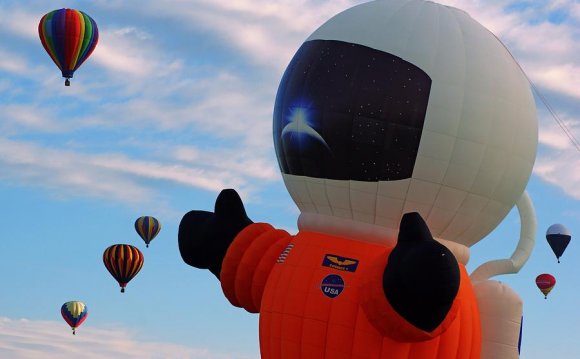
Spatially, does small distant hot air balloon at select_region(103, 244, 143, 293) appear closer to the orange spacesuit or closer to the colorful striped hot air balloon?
the colorful striped hot air balloon

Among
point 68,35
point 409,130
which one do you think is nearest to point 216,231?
point 409,130

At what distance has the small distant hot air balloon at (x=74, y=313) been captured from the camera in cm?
3488

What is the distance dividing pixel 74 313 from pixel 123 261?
4.59 meters

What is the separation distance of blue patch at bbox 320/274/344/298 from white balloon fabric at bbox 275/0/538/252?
68 cm

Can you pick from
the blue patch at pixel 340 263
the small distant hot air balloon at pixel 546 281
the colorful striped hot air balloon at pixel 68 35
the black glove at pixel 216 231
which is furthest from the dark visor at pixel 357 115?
the small distant hot air balloon at pixel 546 281

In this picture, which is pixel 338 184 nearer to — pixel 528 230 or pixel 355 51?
pixel 355 51

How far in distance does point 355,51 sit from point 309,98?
82cm

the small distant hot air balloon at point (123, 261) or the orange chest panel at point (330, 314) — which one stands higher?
the small distant hot air balloon at point (123, 261)

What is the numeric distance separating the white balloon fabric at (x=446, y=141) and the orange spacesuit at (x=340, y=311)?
0.40m

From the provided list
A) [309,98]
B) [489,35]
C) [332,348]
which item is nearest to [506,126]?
[489,35]

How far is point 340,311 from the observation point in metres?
13.5

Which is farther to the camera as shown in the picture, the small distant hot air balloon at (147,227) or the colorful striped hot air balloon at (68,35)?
the small distant hot air balloon at (147,227)

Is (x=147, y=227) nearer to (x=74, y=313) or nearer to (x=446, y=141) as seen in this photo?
(x=74, y=313)

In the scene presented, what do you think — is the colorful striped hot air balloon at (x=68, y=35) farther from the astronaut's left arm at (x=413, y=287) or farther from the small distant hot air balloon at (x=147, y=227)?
the astronaut's left arm at (x=413, y=287)
